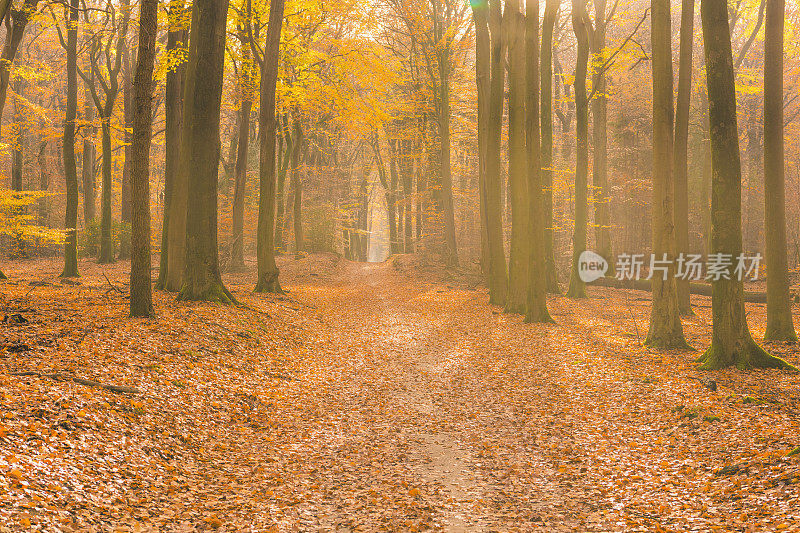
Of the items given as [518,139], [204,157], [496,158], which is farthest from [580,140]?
[204,157]

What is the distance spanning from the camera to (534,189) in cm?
1379

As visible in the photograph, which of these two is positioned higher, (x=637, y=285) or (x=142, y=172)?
(x=142, y=172)

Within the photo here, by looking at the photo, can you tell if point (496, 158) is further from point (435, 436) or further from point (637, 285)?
point (435, 436)

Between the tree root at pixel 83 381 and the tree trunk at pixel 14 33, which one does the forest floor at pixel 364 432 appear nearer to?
the tree root at pixel 83 381

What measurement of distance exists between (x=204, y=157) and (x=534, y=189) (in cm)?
841

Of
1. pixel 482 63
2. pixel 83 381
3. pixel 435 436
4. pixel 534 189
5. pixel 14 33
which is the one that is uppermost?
pixel 482 63

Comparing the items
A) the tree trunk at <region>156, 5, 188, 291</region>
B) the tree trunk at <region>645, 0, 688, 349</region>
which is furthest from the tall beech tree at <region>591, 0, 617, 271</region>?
the tree trunk at <region>156, 5, 188, 291</region>

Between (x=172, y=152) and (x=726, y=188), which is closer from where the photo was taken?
(x=726, y=188)

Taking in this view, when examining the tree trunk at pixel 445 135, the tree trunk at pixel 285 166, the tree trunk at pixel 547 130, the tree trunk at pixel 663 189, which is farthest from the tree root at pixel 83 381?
the tree trunk at pixel 285 166

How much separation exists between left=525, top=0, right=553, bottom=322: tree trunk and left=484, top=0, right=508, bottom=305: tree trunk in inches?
85.2

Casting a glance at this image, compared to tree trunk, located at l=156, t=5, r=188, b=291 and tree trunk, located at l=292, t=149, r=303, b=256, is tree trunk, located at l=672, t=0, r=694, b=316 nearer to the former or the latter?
tree trunk, located at l=156, t=5, r=188, b=291

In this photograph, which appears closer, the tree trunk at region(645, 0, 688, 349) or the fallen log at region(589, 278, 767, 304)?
the tree trunk at region(645, 0, 688, 349)

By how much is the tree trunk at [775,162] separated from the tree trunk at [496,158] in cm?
747

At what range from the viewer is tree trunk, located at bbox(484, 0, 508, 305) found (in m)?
16.5
